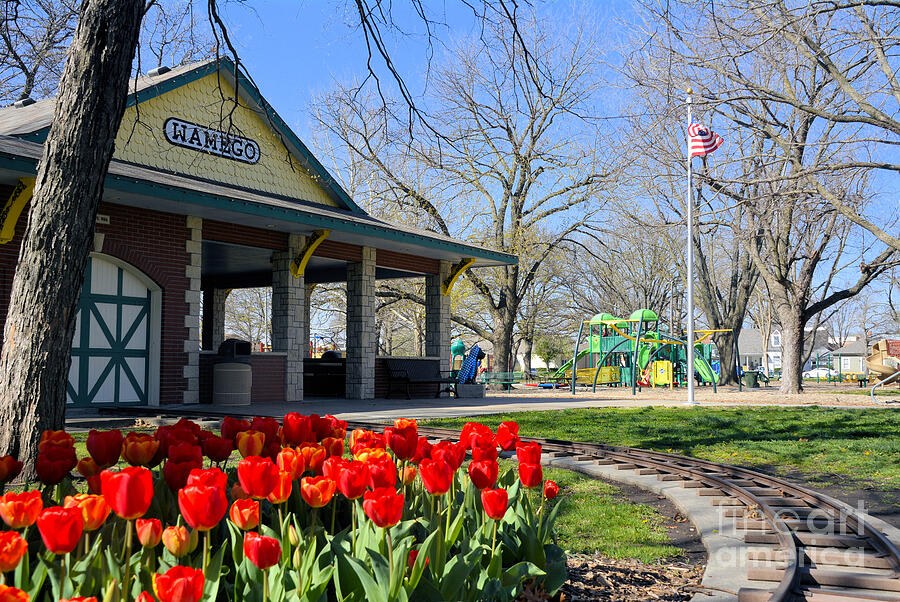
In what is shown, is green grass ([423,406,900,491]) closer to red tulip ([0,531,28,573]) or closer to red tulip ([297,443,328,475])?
red tulip ([297,443,328,475])

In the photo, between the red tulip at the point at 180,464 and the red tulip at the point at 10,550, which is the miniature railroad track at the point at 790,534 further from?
the red tulip at the point at 10,550

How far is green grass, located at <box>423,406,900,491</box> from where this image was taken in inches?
338

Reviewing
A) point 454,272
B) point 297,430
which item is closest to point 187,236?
point 454,272

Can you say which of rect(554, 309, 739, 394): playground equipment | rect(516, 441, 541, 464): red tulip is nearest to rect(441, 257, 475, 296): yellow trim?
rect(554, 309, 739, 394): playground equipment

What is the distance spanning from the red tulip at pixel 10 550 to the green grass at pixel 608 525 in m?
2.62

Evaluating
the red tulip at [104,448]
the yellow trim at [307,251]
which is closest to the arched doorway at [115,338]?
the yellow trim at [307,251]

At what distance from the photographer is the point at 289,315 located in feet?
58.2

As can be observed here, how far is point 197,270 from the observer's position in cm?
1596

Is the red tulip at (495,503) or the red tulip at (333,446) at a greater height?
the red tulip at (333,446)

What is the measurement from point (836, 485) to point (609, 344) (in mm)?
30559

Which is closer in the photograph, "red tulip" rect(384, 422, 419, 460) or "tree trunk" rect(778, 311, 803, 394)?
"red tulip" rect(384, 422, 419, 460)

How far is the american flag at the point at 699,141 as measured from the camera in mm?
19328

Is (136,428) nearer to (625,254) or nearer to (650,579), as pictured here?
(650,579)

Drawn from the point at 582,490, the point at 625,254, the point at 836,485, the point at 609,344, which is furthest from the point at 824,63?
the point at 625,254
